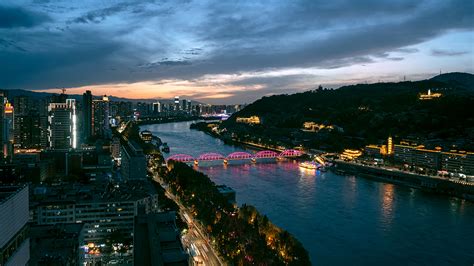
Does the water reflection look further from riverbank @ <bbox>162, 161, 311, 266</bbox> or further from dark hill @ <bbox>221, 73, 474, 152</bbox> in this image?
dark hill @ <bbox>221, 73, 474, 152</bbox>

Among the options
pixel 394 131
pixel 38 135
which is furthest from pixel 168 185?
pixel 394 131

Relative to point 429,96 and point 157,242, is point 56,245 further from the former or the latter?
point 429,96

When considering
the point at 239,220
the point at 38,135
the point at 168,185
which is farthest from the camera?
the point at 38,135

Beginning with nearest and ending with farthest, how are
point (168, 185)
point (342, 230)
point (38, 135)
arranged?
point (342, 230)
point (168, 185)
point (38, 135)

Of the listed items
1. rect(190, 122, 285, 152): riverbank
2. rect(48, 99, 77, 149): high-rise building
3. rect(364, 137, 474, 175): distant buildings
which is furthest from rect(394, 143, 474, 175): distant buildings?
rect(48, 99, 77, 149): high-rise building

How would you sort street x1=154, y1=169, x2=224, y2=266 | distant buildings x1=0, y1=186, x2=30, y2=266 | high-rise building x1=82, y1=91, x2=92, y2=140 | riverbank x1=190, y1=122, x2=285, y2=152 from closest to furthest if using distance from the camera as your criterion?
distant buildings x1=0, y1=186, x2=30, y2=266, street x1=154, y1=169, x2=224, y2=266, riverbank x1=190, y1=122, x2=285, y2=152, high-rise building x1=82, y1=91, x2=92, y2=140

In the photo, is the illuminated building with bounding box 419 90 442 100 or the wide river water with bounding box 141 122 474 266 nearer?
the wide river water with bounding box 141 122 474 266

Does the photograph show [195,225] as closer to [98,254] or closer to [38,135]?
[98,254]
